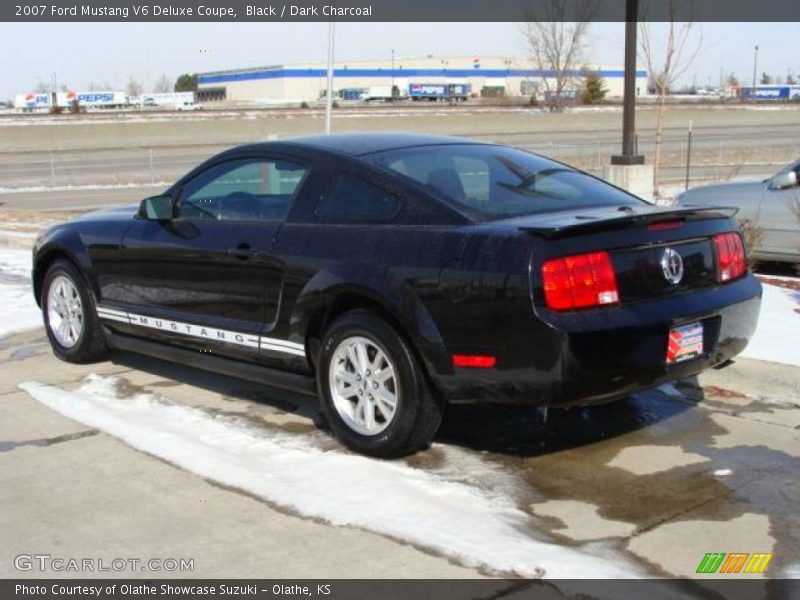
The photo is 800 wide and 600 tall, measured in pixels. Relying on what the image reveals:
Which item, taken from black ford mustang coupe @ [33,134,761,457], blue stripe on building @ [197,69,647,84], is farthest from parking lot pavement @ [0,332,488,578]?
blue stripe on building @ [197,69,647,84]

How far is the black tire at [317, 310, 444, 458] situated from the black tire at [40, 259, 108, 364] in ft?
7.95

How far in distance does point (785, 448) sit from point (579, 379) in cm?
141

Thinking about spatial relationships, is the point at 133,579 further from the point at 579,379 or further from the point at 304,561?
the point at 579,379

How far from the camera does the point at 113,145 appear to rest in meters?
44.6

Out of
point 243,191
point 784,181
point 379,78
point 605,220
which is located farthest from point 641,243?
point 379,78

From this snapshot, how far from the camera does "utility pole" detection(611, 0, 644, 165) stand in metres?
13.4

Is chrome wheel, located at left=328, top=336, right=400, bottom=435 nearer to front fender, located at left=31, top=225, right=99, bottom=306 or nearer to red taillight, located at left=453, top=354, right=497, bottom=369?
red taillight, located at left=453, top=354, right=497, bottom=369

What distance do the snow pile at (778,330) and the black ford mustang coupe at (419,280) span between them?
0.94m

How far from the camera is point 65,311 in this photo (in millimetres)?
6914

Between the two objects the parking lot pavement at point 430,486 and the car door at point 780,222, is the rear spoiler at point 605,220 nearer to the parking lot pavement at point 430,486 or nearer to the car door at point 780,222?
the parking lot pavement at point 430,486

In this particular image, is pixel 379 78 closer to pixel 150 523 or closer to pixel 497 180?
pixel 497 180

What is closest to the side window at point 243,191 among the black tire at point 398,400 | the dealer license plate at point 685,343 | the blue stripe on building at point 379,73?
the black tire at point 398,400

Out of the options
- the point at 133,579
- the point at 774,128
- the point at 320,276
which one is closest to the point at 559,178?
the point at 320,276

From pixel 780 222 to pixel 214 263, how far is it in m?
6.03
